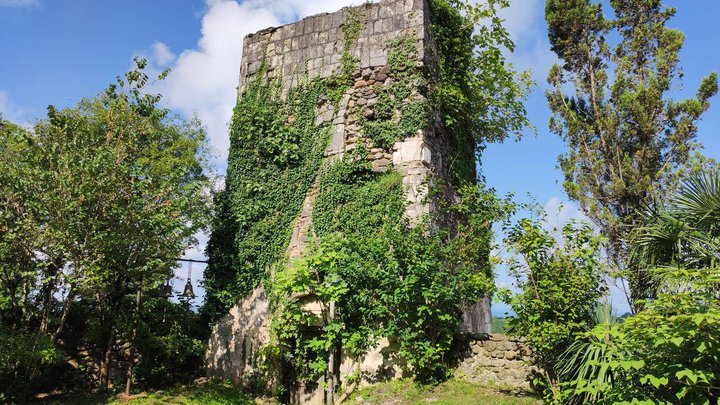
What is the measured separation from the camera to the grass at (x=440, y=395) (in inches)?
293

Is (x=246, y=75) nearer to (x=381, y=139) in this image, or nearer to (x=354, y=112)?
(x=354, y=112)

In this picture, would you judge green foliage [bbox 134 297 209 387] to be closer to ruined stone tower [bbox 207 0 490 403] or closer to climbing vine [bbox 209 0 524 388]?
ruined stone tower [bbox 207 0 490 403]

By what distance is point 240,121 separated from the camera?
11.5m

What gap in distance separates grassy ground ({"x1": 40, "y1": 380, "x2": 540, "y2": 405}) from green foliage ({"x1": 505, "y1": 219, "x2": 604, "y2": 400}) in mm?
806

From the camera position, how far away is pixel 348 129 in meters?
10.4

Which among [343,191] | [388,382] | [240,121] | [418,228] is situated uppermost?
[240,121]

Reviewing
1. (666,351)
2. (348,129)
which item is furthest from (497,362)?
(348,129)

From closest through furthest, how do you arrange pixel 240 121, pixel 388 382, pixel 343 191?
pixel 388 382 → pixel 343 191 → pixel 240 121

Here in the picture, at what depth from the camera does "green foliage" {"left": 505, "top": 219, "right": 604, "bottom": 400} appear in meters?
7.05

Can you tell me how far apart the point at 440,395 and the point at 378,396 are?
0.97m

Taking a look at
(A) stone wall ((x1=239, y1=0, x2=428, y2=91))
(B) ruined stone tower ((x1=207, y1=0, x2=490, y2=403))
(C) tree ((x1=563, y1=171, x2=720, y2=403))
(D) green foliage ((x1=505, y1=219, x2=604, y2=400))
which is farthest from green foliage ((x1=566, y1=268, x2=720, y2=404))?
(A) stone wall ((x1=239, y1=0, x2=428, y2=91))

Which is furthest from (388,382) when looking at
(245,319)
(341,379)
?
(245,319)

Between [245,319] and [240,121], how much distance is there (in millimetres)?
3962

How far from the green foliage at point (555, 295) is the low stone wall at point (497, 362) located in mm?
457
